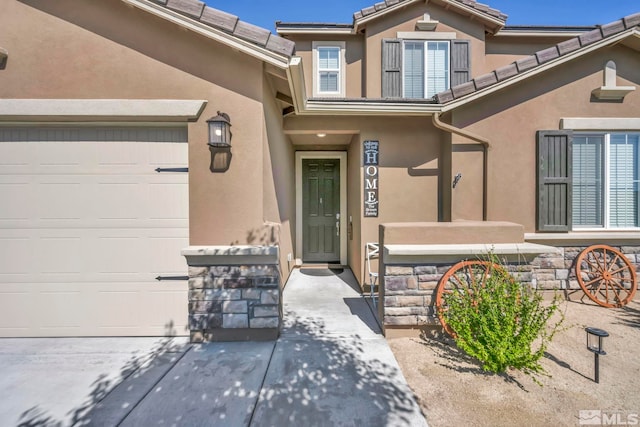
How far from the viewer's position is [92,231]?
10.8ft

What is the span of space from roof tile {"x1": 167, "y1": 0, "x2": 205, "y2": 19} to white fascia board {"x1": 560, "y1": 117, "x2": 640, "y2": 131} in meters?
5.26

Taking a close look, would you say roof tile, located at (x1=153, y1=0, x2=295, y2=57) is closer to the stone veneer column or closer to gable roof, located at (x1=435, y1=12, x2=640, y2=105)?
the stone veneer column

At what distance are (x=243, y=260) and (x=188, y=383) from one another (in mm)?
1226

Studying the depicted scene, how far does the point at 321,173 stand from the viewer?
6500 mm

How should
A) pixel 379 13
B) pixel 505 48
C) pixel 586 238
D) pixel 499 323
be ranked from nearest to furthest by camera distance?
pixel 499 323
pixel 586 238
pixel 379 13
pixel 505 48

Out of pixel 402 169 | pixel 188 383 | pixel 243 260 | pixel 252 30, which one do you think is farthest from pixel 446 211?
pixel 188 383

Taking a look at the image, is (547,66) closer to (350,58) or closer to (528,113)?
(528,113)

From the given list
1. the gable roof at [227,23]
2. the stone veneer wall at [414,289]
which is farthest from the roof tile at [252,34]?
the stone veneer wall at [414,289]

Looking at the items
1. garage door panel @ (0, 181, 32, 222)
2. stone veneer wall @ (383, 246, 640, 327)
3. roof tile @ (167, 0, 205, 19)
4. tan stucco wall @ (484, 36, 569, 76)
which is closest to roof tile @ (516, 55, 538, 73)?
stone veneer wall @ (383, 246, 640, 327)

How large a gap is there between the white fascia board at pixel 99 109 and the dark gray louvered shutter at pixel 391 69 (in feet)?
14.5

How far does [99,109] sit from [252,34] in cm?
191

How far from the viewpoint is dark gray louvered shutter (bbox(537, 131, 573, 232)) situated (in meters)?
4.26

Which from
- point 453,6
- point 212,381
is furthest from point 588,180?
point 212,381

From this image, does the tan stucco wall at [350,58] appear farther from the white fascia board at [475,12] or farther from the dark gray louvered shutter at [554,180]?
the dark gray louvered shutter at [554,180]
